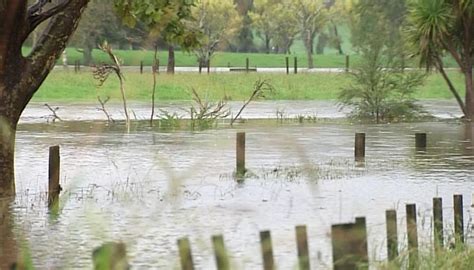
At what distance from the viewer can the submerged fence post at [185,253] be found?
18.0 ft

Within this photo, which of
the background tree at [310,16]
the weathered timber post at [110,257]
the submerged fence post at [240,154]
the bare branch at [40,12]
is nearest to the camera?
the weathered timber post at [110,257]

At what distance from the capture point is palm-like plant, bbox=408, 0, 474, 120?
31406 mm

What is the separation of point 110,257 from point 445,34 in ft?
91.6

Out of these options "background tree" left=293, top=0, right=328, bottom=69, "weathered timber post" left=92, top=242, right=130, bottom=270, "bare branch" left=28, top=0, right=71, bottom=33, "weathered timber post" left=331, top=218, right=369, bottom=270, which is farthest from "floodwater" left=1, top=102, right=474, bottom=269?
"background tree" left=293, top=0, right=328, bottom=69

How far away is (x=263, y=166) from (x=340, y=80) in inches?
1294

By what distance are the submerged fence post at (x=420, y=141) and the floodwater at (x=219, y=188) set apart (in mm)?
318

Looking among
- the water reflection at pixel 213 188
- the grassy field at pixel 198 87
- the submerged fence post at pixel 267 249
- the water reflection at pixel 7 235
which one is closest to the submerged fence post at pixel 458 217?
the water reflection at pixel 213 188

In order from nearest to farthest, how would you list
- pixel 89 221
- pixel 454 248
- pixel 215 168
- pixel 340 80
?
pixel 89 221
pixel 454 248
pixel 215 168
pixel 340 80

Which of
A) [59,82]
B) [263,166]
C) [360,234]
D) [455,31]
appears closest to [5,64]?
[263,166]

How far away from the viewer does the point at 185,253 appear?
18.4 feet

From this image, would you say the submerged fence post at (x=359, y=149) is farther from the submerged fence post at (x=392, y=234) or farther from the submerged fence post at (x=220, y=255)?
the submerged fence post at (x=220, y=255)

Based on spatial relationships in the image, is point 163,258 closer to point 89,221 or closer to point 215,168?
point 89,221

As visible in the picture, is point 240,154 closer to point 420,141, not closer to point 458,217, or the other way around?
point 420,141

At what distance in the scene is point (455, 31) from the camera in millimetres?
32281
